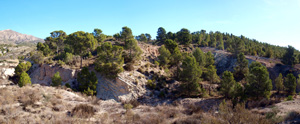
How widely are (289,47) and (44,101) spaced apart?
187 ft

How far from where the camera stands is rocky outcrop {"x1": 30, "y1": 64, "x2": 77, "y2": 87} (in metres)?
29.8

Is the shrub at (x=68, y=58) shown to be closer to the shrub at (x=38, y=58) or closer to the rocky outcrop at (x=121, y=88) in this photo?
the shrub at (x=38, y=58)

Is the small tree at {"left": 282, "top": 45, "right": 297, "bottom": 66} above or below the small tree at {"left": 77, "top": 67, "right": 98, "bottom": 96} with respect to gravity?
above

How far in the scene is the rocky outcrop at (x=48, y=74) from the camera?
97.9ft

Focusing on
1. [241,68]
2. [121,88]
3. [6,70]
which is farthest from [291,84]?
[6,70]

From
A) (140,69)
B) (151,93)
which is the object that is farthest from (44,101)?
(140,69)

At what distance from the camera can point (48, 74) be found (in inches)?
1294

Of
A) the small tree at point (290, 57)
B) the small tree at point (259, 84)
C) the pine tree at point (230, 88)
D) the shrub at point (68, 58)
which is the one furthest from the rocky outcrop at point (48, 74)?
the small tree at point (290, 57)

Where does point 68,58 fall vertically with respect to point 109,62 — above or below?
above

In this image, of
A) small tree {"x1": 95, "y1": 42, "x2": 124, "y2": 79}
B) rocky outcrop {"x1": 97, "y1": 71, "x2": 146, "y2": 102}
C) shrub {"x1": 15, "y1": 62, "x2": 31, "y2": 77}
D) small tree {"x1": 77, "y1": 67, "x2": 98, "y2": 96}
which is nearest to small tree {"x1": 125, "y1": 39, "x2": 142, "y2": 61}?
small tree {"x1": 95, "y1": 42, "x2": 124, "y2": 79}

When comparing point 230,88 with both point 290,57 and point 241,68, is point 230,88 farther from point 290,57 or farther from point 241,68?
point 290,57

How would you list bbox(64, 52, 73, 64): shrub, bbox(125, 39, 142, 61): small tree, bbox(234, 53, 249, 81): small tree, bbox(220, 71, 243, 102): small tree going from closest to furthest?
1. bbox(220, 71, 243, 102): small tree
2. bbox(64, 52, 73, 64): shrub
3. bbox(125, 39, 142, 61): small tree
4. bbox(234, 53, 249, 81): small tree

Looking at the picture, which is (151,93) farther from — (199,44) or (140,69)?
(199,44)

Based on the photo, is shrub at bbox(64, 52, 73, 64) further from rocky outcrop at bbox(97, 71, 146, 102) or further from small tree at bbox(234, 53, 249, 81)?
small tree at bbox(234, 53, 249, 81)
